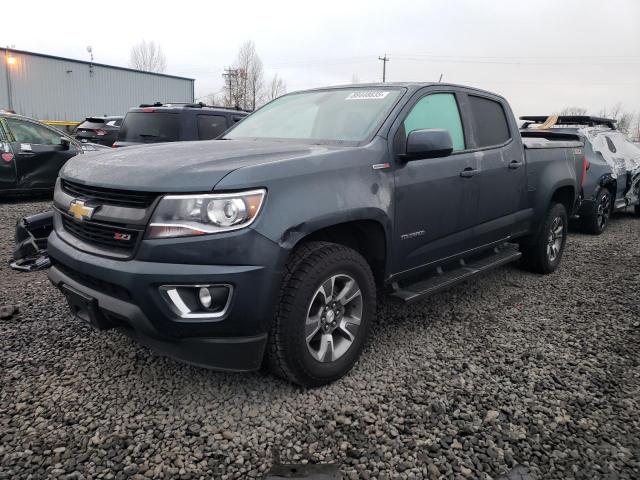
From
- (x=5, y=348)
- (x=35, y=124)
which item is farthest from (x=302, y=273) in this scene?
(x=35, y=124)

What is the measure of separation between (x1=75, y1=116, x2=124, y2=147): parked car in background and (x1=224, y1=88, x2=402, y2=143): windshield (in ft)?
33.4

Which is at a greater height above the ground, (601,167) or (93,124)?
(93,124)

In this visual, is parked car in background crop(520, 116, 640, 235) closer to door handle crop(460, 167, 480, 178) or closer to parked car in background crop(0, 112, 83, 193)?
door handle crop(460, 167, 480, 178)

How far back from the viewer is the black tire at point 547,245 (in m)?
4.96

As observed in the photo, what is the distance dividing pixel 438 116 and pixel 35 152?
711 centimetres

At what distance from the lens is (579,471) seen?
2.17 meters

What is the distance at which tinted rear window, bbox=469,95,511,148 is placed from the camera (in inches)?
157

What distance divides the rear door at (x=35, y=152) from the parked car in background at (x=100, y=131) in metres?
4.56

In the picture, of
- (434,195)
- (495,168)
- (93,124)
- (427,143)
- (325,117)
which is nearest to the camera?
(427,143)

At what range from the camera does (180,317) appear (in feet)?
7.38

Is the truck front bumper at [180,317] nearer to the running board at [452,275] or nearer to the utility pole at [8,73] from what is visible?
the running board at [452,275]

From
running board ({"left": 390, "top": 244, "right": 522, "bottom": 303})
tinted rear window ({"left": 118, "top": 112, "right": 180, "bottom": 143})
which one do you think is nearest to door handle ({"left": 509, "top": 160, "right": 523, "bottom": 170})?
running board ({"left": 390, "top": 244, "right": 522, "bottom": 303})

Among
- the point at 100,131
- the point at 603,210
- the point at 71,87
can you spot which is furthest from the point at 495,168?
the point at 71,87

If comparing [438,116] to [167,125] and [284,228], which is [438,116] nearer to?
[284,228]
